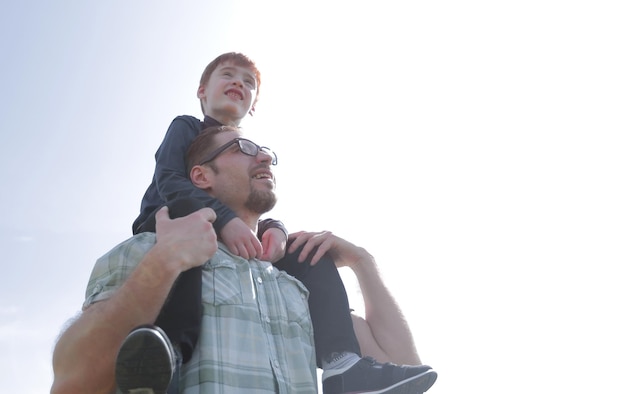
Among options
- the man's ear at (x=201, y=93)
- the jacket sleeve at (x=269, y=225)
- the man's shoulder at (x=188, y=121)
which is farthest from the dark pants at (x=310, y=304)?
the man's ear at (x=201, y=93)

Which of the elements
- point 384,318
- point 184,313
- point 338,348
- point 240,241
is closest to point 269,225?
point 240,241

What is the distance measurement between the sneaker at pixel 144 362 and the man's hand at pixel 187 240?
2.04 feet

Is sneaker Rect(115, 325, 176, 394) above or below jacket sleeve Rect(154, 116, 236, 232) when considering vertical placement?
below

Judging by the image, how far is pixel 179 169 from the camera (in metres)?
4.50

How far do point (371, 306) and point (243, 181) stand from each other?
1083 mm

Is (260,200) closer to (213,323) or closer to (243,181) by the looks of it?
(243,181)

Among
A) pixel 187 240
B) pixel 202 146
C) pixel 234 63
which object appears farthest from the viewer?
pixel 234 63

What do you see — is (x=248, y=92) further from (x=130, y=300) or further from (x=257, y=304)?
(x=130, y=300)

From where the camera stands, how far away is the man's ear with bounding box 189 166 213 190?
428 cm

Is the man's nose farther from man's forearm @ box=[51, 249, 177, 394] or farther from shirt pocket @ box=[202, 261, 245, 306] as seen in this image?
man's forearm @ box=[51, 249, 177, 394]

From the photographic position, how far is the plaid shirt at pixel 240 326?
316 centimetres

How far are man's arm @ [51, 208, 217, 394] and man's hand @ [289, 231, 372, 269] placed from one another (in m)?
1.02

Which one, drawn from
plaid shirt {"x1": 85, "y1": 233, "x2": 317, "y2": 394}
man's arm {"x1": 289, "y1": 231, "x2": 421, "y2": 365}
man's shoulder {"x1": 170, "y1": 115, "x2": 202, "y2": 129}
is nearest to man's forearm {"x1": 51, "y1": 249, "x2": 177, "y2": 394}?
plaid shirt {"x1": 85, "y1": 233, "x2": 317, "y2": 394}

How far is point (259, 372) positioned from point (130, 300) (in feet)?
2.30
